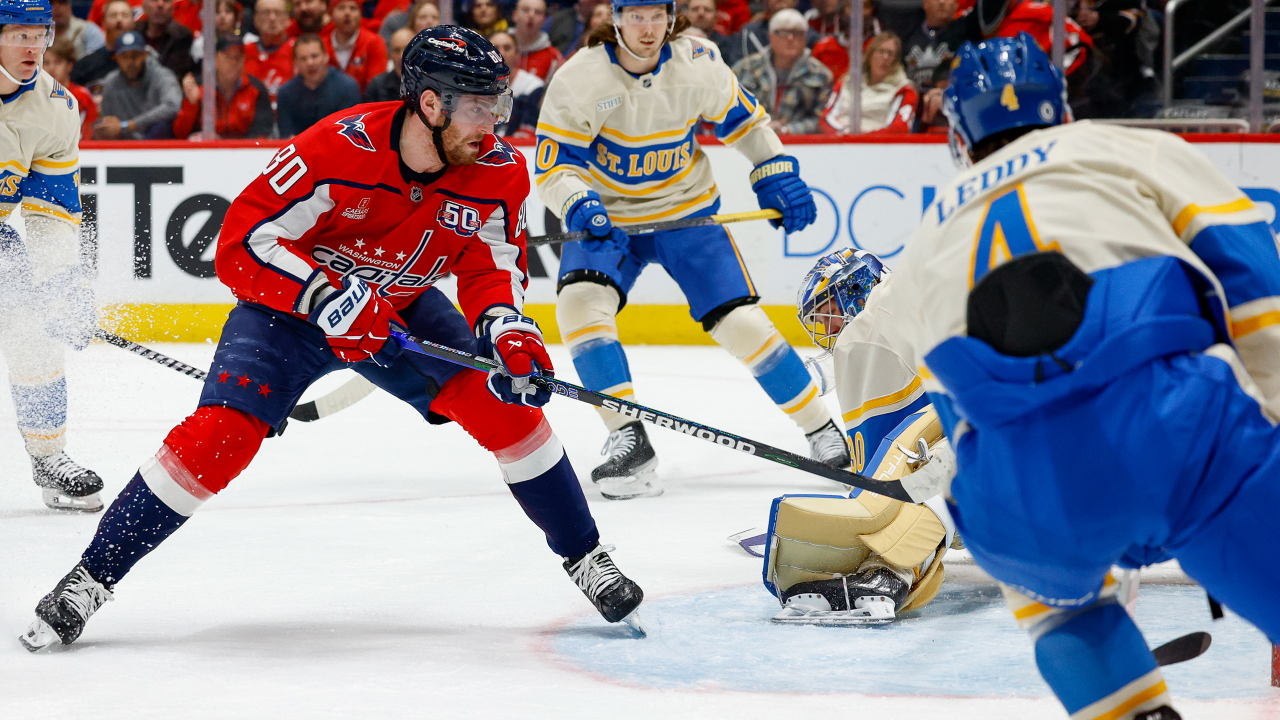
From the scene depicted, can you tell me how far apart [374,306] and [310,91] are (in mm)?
4624

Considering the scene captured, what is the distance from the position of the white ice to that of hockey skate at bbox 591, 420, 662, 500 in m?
0.09

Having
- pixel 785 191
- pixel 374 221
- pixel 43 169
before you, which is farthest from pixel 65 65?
pixel 374 221

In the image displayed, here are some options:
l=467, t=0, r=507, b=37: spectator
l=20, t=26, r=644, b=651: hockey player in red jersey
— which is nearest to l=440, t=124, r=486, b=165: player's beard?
l=20, t=26, r=644, b=651: hockey player in red jersey

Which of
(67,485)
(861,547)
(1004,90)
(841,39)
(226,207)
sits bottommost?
(226,207)

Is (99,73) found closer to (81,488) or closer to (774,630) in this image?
(81,488)

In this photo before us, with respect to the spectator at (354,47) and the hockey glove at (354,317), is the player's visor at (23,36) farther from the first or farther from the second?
the spectator at (354,47)

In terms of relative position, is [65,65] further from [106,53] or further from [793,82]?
[793,82]

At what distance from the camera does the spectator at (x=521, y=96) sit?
649 cm

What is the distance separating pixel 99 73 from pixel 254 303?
5.08 meters

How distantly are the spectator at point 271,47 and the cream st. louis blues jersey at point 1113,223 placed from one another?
19.6 ft

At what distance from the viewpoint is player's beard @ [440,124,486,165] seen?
88.5 inches

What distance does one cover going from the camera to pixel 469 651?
7.30ft

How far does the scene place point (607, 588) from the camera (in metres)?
2.27

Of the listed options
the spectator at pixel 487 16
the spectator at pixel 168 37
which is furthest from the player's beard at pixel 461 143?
the spectator at pixel 168 37
